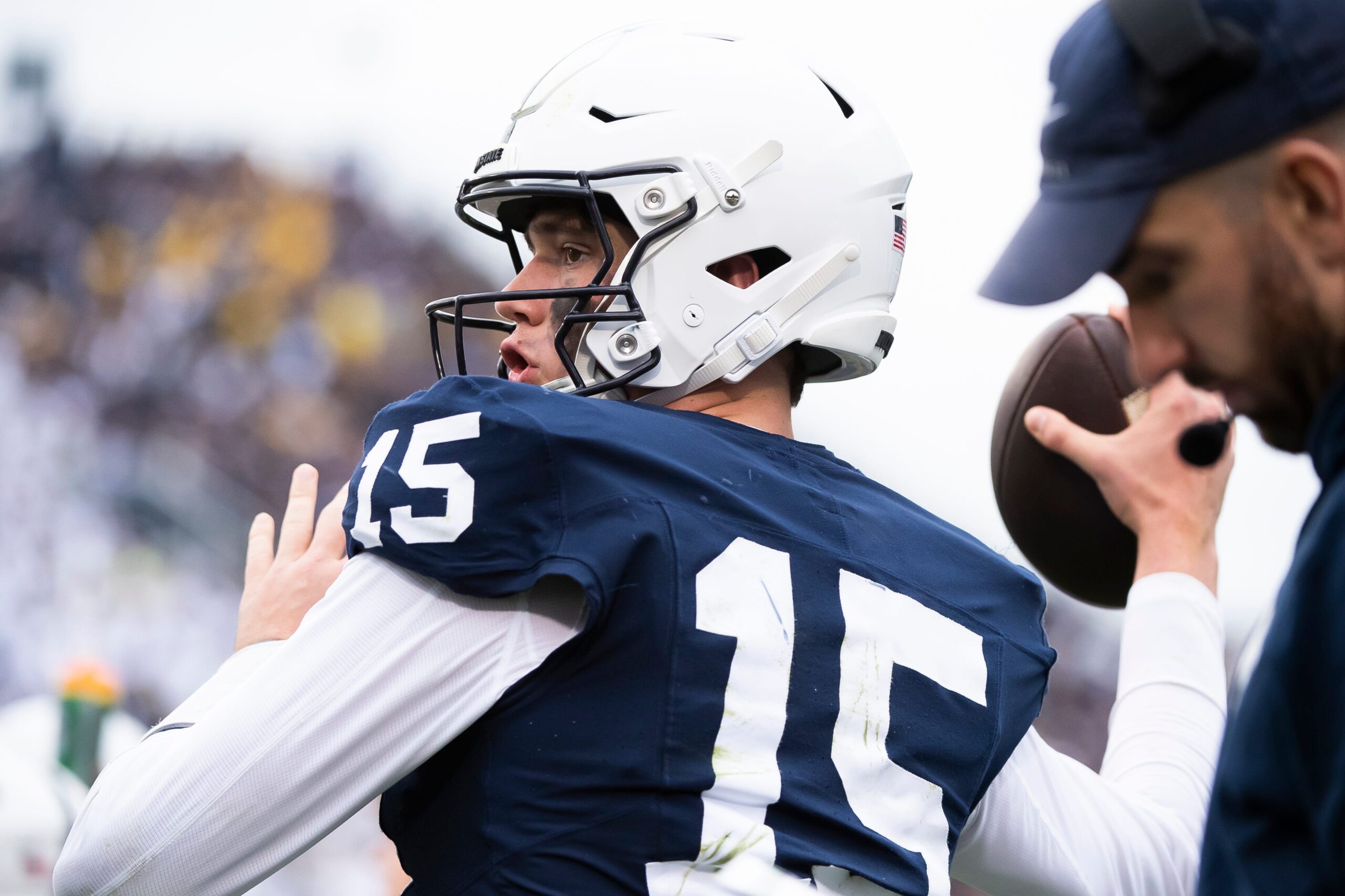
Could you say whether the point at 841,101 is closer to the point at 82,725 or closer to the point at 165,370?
the point at 82,725

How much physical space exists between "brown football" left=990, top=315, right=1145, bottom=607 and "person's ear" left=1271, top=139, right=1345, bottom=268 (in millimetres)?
994

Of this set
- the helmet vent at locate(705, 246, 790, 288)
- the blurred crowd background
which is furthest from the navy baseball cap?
the blurred crowd background

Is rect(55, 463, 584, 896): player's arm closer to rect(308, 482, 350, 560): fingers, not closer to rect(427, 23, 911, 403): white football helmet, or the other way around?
rect(308, 482, 350, 560): fingers

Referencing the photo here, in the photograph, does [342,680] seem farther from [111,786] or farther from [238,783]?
[111,786]

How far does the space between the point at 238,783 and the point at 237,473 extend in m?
7.20

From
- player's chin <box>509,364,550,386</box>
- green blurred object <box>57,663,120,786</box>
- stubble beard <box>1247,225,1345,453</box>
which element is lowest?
green blurred object <box>57,663,120,786</box>

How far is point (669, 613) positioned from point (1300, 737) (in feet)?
1.80

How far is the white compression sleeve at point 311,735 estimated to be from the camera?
109cm

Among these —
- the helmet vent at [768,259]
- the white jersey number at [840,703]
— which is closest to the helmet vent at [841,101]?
the helmet vent at [768,259]

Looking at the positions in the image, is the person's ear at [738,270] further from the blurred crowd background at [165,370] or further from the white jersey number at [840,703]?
the blurred crowd background at [165,370]

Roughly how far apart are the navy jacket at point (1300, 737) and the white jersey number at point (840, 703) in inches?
18.2

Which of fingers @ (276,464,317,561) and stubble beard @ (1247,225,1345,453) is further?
fingers @ (276,464,317,561)

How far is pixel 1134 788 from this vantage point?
155cm

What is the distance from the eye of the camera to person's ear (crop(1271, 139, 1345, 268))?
751 millimetres
